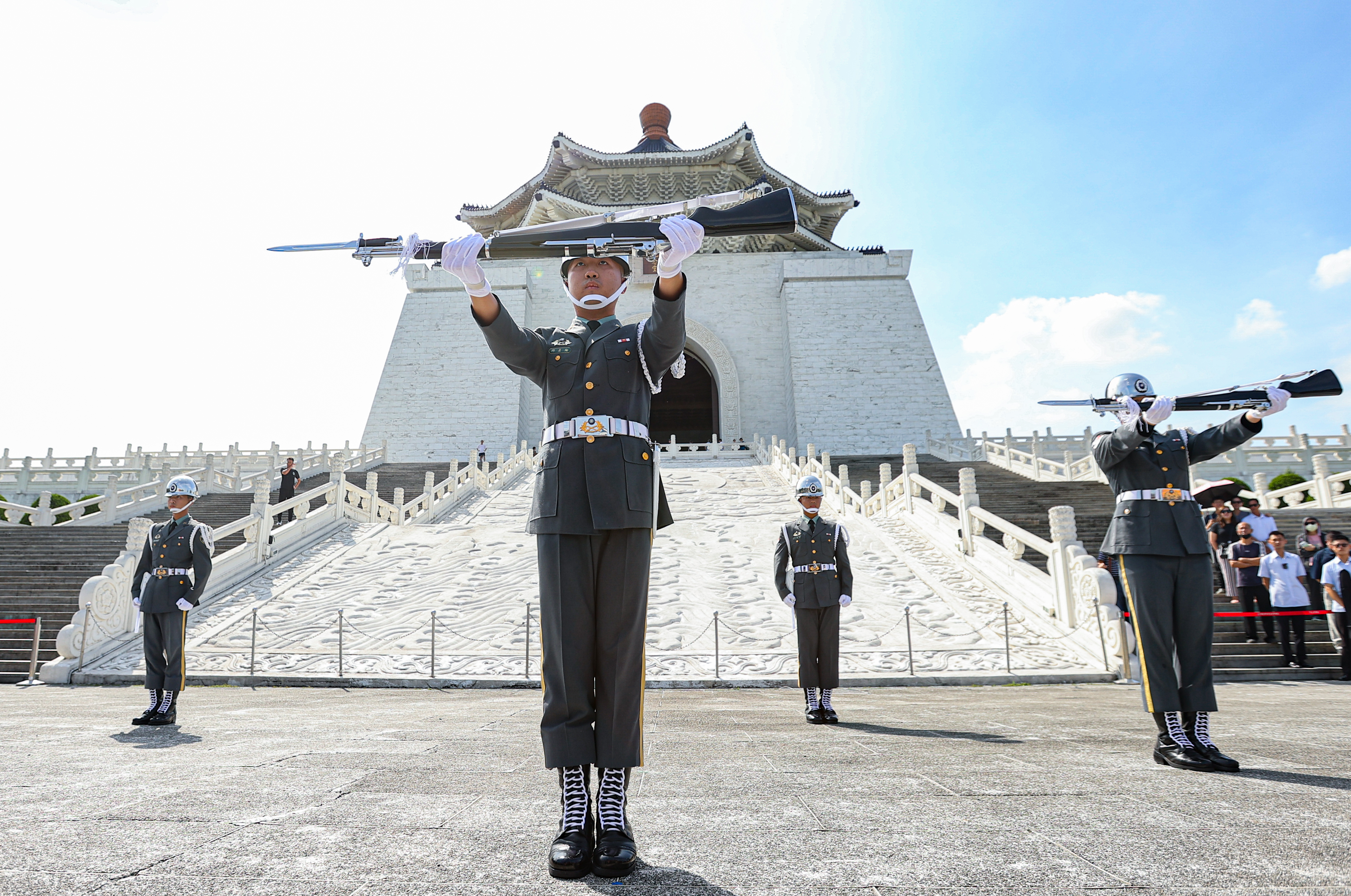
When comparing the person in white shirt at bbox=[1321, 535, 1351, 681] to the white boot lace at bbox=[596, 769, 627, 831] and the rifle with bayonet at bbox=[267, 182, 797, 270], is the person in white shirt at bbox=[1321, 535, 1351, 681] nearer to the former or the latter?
the rifle with bayonet at bbox=[267, 182, 797, 270]

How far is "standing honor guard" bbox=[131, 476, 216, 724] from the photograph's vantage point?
454 centimetres

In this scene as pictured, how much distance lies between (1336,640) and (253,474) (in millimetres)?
21942

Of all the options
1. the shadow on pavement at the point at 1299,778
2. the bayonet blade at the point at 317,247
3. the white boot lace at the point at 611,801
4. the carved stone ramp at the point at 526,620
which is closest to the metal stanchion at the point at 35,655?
the carved stone ramp at the point at 526,620

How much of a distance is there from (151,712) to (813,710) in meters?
3.84

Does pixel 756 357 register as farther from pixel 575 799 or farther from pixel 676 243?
pixel 575 799

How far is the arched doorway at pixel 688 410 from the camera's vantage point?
29.5m

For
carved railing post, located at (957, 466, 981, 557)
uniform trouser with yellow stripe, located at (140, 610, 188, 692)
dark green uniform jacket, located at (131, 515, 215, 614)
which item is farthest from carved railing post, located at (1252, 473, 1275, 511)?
uniform trouser with yellow stripe, located at (140, 610, 188, 692)

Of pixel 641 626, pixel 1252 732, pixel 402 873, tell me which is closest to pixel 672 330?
pixel 641 626

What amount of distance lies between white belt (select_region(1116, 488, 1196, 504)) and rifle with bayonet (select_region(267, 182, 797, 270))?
78.1 inches

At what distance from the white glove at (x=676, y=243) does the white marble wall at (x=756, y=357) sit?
22035mm

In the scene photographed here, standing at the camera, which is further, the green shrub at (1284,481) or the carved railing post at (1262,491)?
the green shrub at (1284,481)

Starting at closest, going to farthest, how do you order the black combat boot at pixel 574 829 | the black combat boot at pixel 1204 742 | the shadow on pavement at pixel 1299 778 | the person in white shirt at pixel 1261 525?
the black combat boot at pixel 574 829 → the shadow on pavement at pixel 1299 778 → the black combat boot at pixel 1204 742 → the person in white shirt at pixel 1261 525

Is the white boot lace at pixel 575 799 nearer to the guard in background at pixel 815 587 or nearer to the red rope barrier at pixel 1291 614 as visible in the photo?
the guard in background at pixel 815 587

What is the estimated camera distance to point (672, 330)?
2.22 metres
